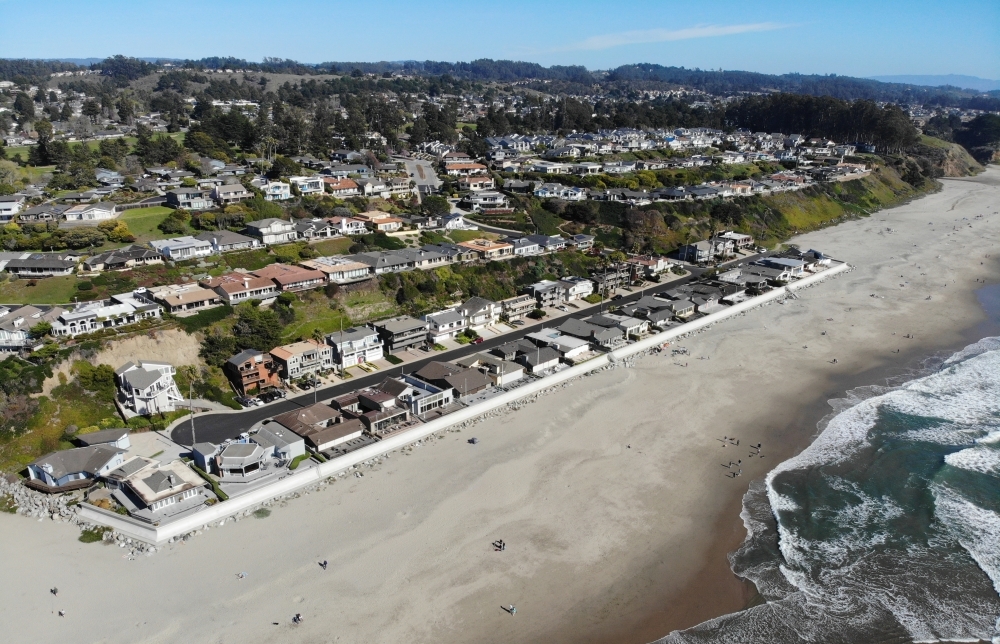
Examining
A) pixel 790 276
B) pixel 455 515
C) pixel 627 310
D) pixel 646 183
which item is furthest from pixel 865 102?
pixel 455 515

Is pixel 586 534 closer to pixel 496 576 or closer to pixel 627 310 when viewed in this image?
pixel 496 576

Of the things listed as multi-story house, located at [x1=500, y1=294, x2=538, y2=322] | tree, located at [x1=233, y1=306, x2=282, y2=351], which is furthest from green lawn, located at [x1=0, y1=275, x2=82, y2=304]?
multi-story house, located at [x1=500, y1=294, x2=538, y2=322]

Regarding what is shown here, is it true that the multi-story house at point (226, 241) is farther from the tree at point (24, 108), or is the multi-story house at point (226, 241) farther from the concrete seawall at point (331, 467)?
the tree at point (24, 108)

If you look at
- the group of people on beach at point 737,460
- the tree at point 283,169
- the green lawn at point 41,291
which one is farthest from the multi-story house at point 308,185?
the group of people on beach at point 737,460

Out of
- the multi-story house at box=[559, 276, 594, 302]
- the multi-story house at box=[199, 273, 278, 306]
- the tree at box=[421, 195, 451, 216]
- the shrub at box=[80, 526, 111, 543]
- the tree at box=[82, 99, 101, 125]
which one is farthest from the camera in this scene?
the tree at box=[82, 99, 101, 125]

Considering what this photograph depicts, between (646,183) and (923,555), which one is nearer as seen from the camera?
(923,555)

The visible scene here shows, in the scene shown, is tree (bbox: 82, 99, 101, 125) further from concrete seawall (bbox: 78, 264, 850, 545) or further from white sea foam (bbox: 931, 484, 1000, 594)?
white sea foam (bbox: 931, 484, 1000, 594)
